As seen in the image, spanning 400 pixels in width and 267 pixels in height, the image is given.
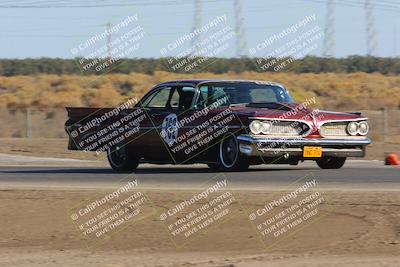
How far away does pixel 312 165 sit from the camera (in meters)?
20.1

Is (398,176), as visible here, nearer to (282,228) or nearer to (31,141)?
(282,228)

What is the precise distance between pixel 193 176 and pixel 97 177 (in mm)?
1624

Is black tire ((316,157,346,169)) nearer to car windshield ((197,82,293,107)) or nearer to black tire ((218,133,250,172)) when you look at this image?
car windshield ((197,82,293,107))

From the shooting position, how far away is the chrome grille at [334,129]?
55.8 ft

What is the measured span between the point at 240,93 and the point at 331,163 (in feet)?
6.77

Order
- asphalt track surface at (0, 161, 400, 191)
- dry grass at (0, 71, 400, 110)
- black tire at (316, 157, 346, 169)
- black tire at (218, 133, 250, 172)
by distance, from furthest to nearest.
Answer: dry grass at (0, 71, 400, 110) < black tire at (316, 157, 346, 169) < black tire at (218, 133, 250, 172) < asphalt track surface at (0, 161, 400, 191)

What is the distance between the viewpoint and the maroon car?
1675 cm

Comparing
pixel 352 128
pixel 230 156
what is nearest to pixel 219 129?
pixel 230 156

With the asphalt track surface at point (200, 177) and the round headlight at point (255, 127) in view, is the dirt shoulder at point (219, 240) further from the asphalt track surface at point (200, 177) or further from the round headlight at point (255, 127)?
the round headlight at point (255, 127)

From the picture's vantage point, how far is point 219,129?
17.0 metres

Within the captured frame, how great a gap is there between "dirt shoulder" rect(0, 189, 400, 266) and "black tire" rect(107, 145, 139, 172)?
4922mm

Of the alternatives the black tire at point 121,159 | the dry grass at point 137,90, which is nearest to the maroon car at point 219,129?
the black tire at point 121,159

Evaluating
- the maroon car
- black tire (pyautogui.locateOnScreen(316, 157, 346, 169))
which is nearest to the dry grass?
black tire (pyautogui.locateOnScreen(316, 157, 346, 169))

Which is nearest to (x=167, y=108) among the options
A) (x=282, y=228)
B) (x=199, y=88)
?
(x=199, y=88)
